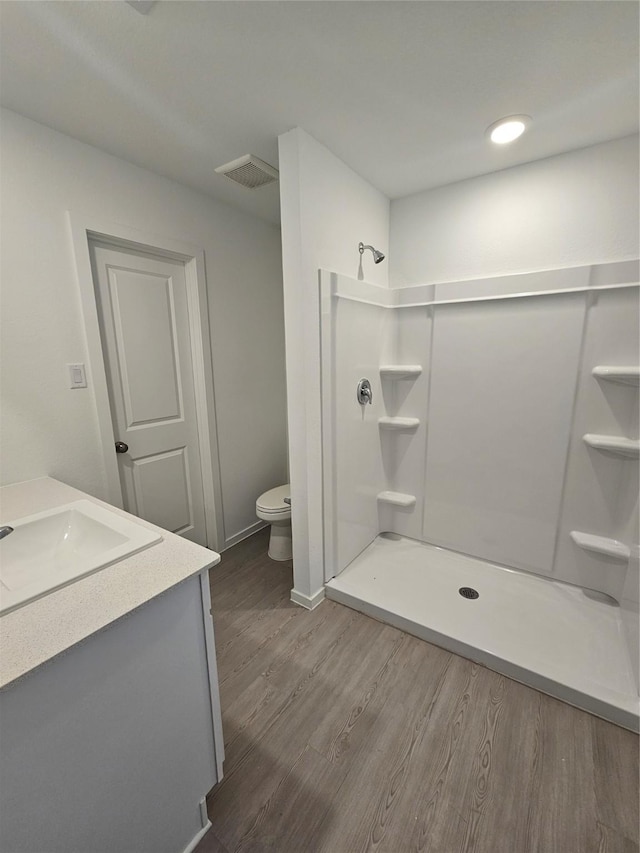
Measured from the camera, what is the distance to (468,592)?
2.06 meters

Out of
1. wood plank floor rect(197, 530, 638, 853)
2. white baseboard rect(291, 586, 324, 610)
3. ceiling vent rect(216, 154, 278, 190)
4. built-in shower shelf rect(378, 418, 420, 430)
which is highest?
ceiling vent rect(216, 154, 278, 190)

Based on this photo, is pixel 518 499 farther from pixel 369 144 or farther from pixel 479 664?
pixel 369 144

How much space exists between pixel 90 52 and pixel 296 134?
2.52 feet

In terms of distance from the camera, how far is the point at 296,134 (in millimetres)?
1599

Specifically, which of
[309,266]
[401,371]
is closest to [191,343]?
[309,266]

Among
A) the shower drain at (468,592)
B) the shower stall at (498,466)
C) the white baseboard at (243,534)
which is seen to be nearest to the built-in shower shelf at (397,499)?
the shower stall at (498,466)

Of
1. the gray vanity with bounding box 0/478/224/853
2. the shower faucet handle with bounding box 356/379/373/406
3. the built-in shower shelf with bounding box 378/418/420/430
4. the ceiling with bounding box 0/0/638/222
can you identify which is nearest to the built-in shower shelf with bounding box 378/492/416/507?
the built-in shower shelf with bounding box 378/418/420/430

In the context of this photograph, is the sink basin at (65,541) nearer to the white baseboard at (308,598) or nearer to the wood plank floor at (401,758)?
the wood plank floor at (401,758)

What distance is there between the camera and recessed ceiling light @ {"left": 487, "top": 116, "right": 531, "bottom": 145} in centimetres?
156

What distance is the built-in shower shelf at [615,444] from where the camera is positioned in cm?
176

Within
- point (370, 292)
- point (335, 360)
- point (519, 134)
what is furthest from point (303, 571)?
point (519, 134)

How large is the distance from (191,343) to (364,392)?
115 cm

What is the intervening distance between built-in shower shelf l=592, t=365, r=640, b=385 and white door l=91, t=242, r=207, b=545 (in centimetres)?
230

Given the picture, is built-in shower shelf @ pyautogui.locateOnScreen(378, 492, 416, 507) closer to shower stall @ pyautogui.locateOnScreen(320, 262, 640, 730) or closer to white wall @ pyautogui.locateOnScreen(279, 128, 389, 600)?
shower stall @ pyautogui.locateOnScreen(320, 262, 640, 730)
